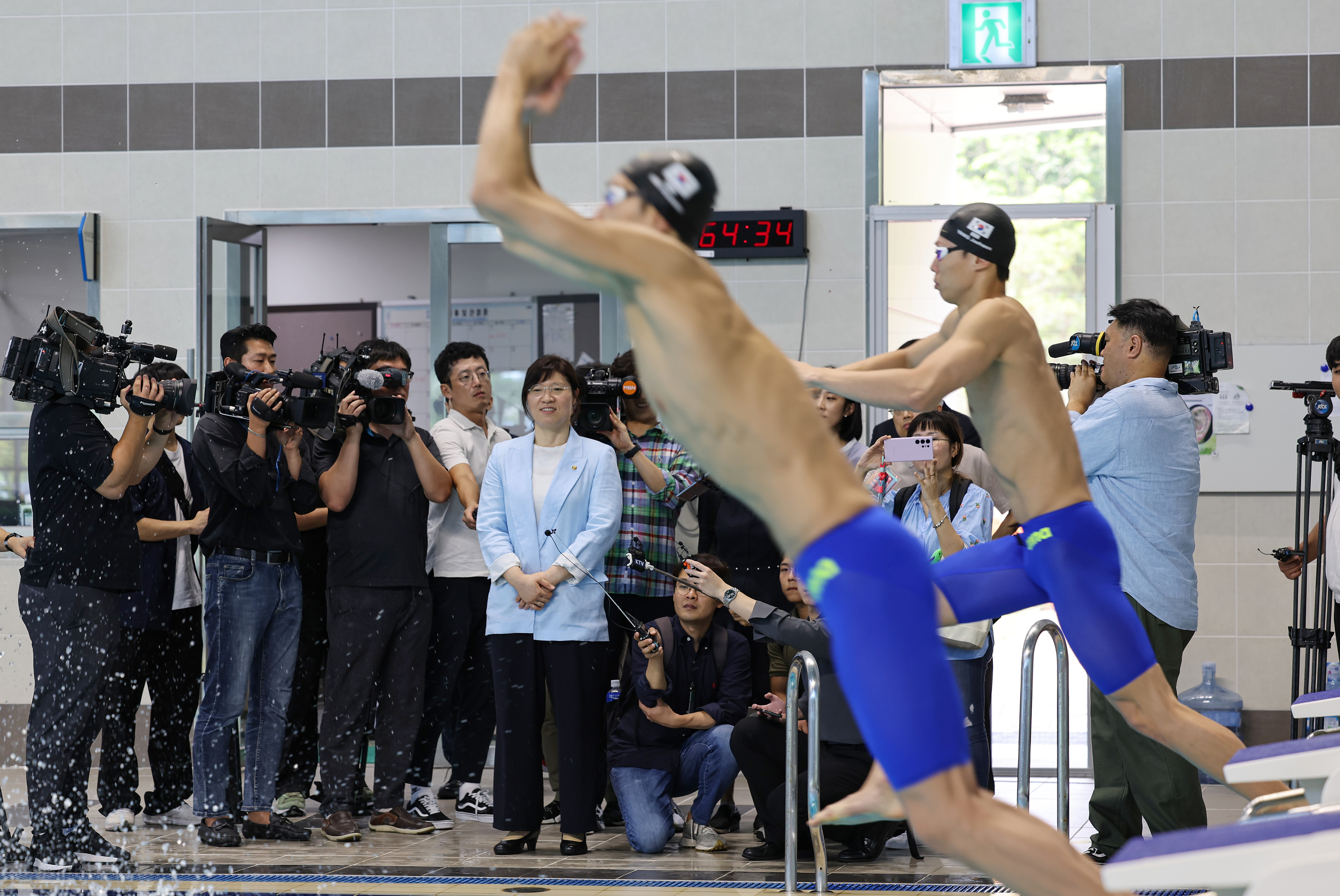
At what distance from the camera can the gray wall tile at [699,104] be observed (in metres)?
8.06

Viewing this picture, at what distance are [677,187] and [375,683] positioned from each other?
12.6 ft

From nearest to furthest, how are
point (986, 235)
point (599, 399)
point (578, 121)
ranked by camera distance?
1. point (986, 235)
2. point (599, 399)
3. point (578, 121)

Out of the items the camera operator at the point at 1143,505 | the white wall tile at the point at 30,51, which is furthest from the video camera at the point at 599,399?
the white wall tile at the point at 30,51

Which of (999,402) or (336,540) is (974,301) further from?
(336,540)

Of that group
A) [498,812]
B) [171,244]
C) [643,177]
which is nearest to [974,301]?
[643,177]

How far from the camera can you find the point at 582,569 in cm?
565

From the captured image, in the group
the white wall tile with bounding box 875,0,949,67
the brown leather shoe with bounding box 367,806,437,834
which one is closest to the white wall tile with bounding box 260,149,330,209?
the white wall tile with bounding box 875,0,949,67

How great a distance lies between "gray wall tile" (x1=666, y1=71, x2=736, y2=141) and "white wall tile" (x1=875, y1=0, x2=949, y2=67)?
92 cm

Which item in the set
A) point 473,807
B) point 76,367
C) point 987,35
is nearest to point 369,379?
point 76,367

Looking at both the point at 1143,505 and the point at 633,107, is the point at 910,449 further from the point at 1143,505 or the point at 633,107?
the point at 633,107

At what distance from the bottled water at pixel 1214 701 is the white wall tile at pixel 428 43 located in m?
5.74

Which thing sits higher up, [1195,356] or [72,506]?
[1195,356]

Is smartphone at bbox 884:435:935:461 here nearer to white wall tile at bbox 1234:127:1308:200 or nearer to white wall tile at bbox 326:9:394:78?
white wall tile at bbox 1234:127:1308:200

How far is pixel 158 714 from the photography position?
20.6 feet
